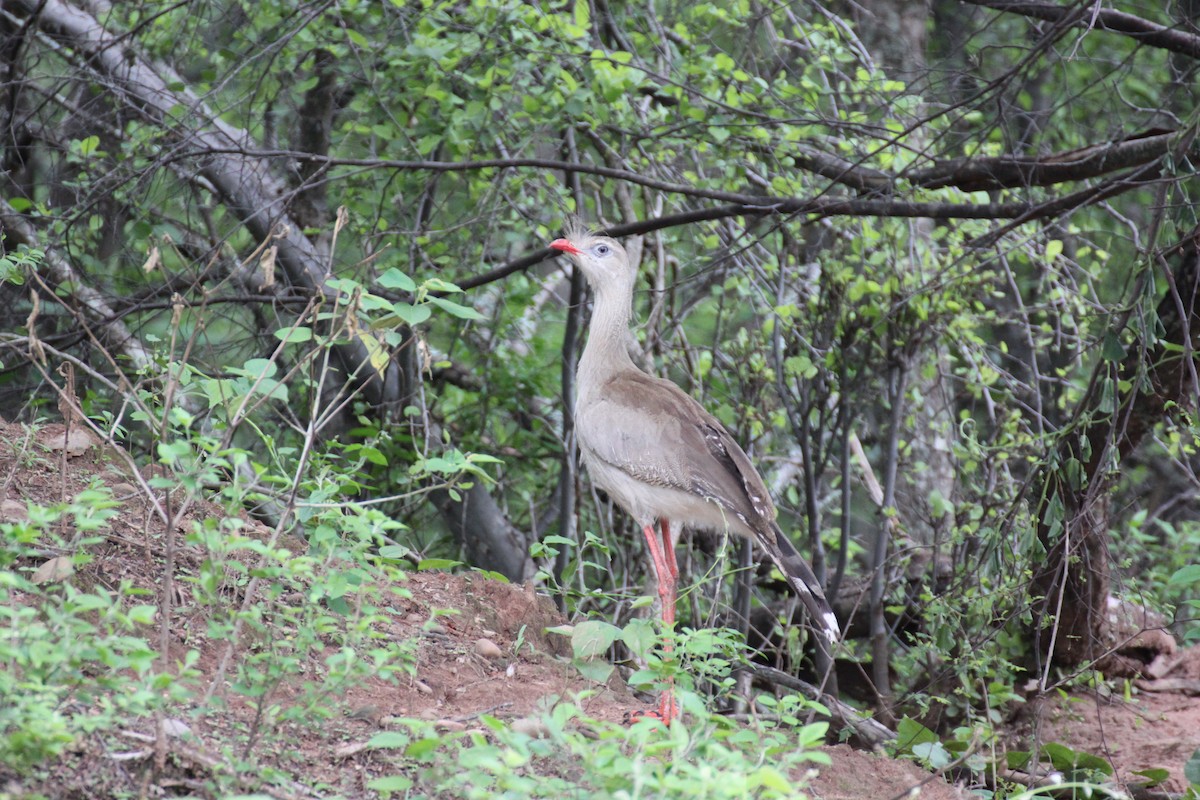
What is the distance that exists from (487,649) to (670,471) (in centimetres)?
100

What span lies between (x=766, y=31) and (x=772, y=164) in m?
1.17

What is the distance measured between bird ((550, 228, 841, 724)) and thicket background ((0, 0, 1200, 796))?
1.31 ft

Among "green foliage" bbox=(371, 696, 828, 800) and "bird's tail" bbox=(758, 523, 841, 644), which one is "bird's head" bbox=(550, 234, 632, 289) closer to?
"bird's tail" bbox=(758, 523, 841, 644)

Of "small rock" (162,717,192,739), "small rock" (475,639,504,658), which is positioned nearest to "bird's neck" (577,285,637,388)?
"small rock" (475,639,504,658)

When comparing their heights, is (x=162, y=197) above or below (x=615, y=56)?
below

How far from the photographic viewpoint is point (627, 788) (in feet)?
7.81

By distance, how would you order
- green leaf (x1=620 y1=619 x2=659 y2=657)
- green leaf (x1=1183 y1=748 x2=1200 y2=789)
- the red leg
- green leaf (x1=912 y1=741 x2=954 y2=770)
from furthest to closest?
green leaf (x1=912 y1=741 x2=954 y2=770) < the red leg < green leaf (x1=1183 y1=748 x2=1200 y2=789) < green leaf (x1=620 y1=619 x2=659 y2=657)

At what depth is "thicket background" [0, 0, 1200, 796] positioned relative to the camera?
4926 mm

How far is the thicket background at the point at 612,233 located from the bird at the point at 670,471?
1.31 ft

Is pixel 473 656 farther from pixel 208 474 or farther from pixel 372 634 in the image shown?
pixel 208 474

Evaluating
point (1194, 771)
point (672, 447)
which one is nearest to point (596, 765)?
point (1194, 771)

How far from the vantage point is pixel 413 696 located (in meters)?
3.44

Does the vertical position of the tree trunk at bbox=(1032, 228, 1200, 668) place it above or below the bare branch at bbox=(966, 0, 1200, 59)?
below

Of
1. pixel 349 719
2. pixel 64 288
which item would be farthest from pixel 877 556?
pixel 64 288
